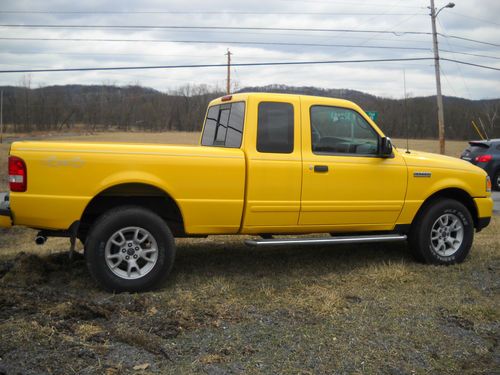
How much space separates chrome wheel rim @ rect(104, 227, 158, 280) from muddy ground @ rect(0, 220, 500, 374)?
0.26m

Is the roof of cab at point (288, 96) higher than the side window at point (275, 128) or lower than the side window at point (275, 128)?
higher

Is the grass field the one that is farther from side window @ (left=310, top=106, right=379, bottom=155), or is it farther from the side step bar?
side window @ (left=310, top=106, right=379, bottom=155)

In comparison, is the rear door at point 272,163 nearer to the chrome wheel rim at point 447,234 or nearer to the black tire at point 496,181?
the chrome wheel rim at point 447,234

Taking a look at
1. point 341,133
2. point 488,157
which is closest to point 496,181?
point 488,157

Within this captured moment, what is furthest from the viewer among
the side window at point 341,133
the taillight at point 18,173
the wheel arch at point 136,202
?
the side window at point 341,133

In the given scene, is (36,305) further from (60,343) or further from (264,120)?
(264,120)

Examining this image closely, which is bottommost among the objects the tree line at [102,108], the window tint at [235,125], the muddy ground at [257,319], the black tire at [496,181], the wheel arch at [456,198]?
the muddy ground at [257,319]

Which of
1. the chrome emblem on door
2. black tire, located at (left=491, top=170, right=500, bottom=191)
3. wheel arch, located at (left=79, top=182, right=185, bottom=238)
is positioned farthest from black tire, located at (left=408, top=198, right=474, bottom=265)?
black tire, located at (left=491, top=170, right=500, bottom=191)

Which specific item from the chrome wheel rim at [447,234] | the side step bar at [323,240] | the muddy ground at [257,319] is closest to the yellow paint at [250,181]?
the side step bar at [323,240]

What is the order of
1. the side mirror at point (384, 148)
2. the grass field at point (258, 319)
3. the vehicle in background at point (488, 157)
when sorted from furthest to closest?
1. the vehicle in background at point (488, 157)
2. the side mirror at point (384, 148)
3. the grass field at point (258, 319)

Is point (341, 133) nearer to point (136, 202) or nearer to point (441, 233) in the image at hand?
point (441, 233)

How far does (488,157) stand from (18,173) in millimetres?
15467

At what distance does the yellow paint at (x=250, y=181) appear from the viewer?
4754 millimetres

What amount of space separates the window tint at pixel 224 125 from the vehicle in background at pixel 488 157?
12.6m
